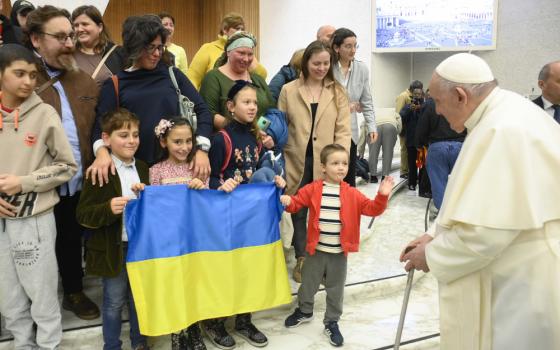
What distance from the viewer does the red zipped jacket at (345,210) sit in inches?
129

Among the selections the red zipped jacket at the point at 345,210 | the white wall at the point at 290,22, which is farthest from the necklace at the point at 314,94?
the white wall at the point at 290,22

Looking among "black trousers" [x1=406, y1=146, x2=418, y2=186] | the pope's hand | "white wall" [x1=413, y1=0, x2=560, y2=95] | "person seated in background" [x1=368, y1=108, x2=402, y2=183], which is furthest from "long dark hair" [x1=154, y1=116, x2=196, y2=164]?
"white wall" [x1=413, y1=0, x2=560, y2=95]

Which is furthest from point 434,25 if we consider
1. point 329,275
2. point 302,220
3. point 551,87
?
point 329,275

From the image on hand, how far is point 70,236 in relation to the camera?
127 inches

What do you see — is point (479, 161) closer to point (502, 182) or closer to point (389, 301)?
point (502, 182)

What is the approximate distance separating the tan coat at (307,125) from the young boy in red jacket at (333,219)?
44 centimetres

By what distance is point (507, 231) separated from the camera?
196cm

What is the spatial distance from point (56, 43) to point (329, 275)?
2.22 m

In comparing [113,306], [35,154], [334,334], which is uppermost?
[35,154]

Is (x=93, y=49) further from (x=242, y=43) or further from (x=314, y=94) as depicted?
(x=314, y=94)

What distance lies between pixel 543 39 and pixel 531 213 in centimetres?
866

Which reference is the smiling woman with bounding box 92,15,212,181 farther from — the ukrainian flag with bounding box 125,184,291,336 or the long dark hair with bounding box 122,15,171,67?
the ukrainian flag with bounding box 125,184,291,336

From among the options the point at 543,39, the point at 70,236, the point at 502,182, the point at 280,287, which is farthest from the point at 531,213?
the point at 543,39

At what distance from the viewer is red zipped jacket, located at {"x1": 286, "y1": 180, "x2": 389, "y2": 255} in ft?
10.8
